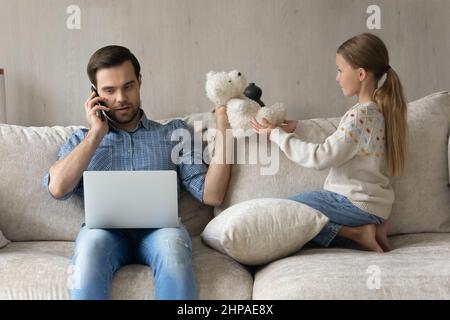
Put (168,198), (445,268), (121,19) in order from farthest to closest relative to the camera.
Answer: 1. (121,19)
2. (168,198)
3. (445,268)

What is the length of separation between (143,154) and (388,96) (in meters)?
0.81

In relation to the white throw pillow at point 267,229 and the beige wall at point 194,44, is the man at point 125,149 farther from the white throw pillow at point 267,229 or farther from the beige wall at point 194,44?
the beige wall at point 194,44

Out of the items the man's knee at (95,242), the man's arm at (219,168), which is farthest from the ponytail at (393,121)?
the man's knee at (95,242)

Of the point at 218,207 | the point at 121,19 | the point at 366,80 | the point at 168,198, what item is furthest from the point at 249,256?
the point at 121,19

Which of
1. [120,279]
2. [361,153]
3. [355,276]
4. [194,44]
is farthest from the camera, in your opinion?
[194,44]

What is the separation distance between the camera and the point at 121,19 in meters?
2.57

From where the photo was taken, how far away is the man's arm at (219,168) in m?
2.13

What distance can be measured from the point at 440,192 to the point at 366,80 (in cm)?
47

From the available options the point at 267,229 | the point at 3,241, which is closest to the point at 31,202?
the point at 3,241

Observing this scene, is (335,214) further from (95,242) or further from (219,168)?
(95,242)

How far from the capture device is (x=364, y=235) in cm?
199

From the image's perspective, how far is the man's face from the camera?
6.95 ft

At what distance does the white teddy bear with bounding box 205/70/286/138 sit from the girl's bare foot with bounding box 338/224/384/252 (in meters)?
0.42

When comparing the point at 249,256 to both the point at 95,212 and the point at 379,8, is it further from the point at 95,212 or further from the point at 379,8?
the point at 379,8
